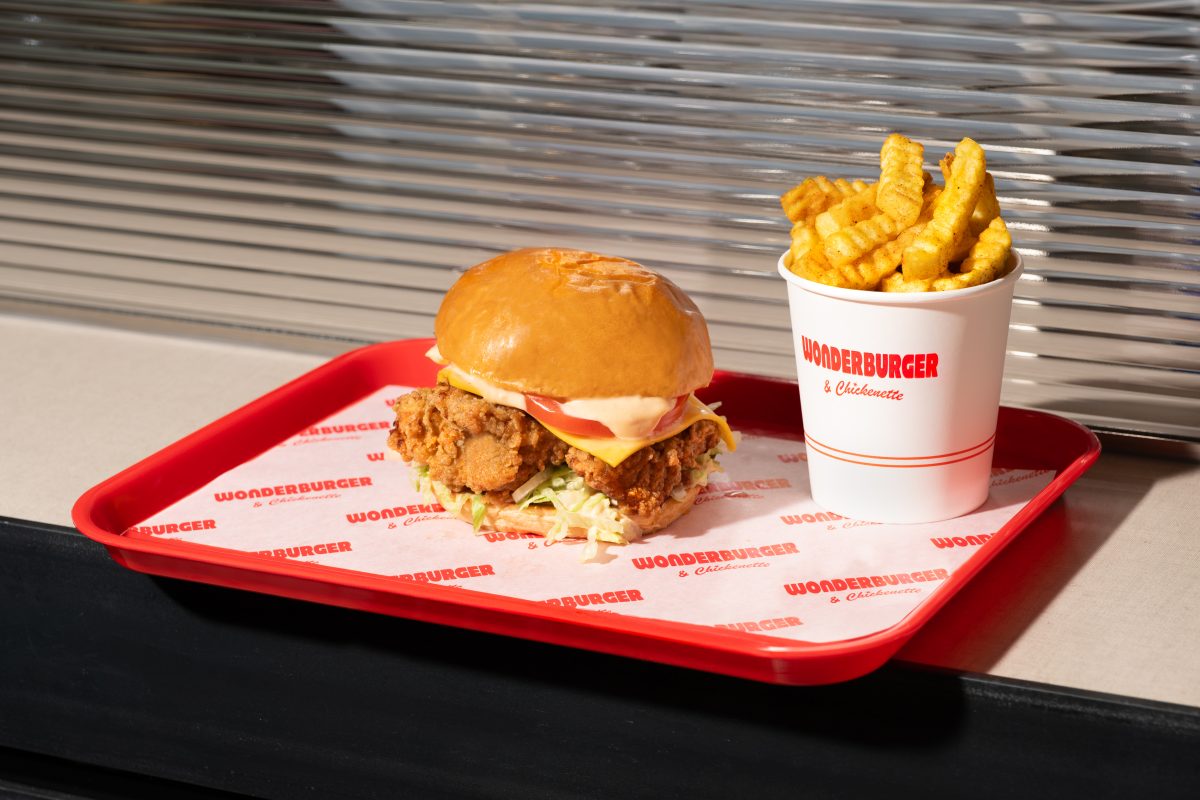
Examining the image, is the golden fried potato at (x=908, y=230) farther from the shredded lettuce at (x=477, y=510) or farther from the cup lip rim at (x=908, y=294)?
the shredded lettuce at (x=477, y=510)

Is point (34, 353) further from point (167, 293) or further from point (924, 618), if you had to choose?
point (924, 618)

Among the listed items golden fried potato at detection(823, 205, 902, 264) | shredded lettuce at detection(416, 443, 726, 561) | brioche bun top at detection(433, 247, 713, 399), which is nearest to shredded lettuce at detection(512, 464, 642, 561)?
shredded lettuce at detection(416, 443, 726, 561)

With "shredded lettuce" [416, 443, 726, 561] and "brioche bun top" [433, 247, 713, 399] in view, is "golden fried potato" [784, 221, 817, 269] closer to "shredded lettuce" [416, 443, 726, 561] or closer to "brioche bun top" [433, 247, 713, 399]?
"brioche bun top" [433, 247, 713, 399]

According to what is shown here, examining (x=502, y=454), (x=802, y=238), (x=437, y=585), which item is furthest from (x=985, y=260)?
(x=437, y=585)

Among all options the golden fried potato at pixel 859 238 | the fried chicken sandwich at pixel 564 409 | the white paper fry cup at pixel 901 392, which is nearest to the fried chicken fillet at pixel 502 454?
the fried chicken sandwich at pixel 564 409

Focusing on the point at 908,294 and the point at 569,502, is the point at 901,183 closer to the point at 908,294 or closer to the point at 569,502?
the point at 908,294

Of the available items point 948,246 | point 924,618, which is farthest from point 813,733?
point 948,246

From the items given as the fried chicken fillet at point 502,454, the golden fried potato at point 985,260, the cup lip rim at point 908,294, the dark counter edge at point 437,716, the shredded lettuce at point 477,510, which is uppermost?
the golden fried potato at point 985,260
